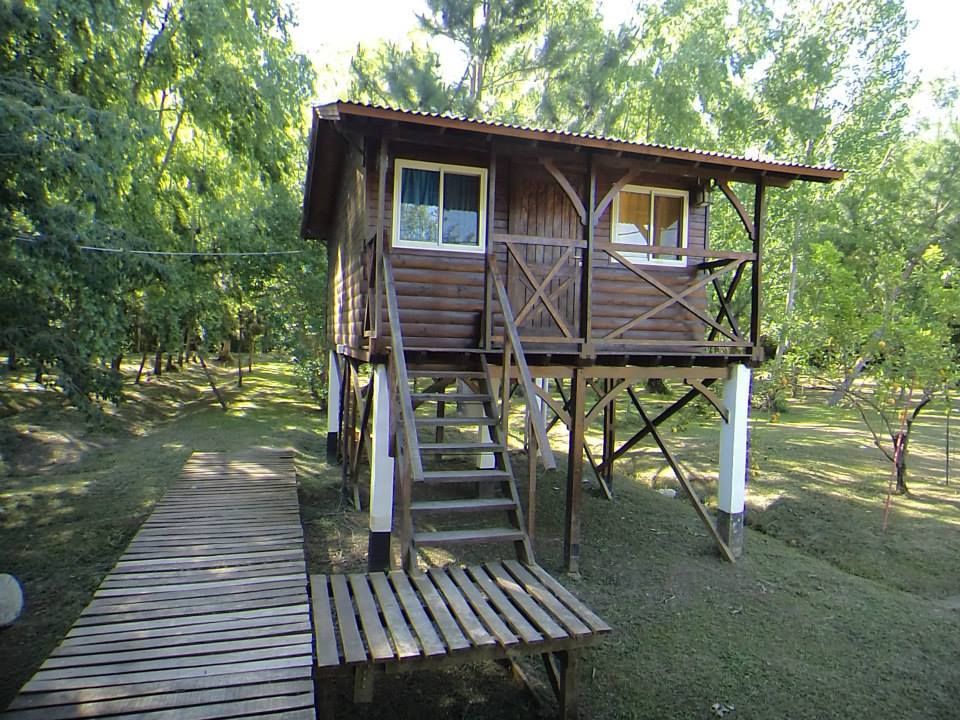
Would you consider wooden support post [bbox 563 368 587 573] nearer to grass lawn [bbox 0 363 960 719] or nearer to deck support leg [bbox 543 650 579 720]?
grass lawn [bbox 0 363 960 719]

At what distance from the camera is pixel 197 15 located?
14109 mm

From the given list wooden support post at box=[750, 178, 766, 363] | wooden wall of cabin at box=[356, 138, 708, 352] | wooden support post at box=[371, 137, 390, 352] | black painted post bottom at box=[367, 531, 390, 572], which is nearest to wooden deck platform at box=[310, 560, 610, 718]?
black painted post bottom at box=[367, 531, 390, 572]

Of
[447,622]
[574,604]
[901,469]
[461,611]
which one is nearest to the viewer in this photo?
[447,622]

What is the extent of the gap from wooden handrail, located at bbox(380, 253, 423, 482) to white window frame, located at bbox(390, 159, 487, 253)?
32.4 inches

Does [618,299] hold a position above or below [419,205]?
below

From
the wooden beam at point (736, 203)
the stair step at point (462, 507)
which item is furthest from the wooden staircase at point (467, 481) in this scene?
the wooden beam at point (736, 203)

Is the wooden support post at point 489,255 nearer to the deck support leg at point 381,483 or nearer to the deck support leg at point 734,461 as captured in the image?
the deck support leg at point 381,483

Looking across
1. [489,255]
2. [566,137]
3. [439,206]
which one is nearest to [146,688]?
[489,255]

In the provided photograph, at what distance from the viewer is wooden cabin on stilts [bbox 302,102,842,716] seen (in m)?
6.83

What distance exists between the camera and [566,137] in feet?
23.4

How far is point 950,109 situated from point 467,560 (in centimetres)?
2933

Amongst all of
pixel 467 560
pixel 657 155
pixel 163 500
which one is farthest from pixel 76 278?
pixel 657 155

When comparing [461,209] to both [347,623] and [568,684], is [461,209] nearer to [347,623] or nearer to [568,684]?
[347,623]

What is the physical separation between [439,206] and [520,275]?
4.65ft
